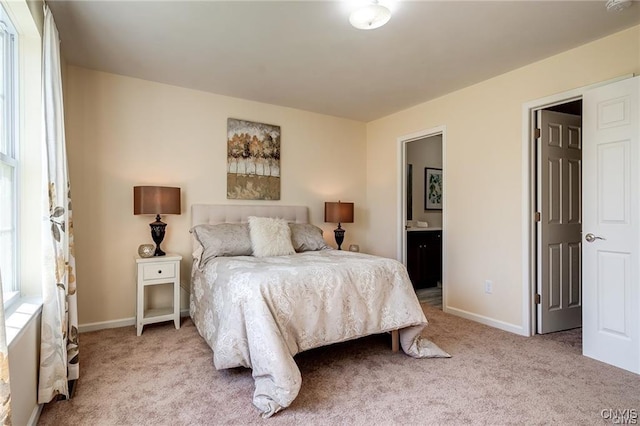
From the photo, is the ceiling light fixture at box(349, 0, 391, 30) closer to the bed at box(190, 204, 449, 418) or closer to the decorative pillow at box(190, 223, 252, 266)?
the bed at box(190, 204, 449, 418)

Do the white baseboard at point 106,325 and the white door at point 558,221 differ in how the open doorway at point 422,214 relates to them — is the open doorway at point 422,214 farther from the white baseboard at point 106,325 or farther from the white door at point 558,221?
the white baseboard at point 106,325

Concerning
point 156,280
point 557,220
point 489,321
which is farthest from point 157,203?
point 557,220

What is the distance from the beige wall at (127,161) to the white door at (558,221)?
300 cm

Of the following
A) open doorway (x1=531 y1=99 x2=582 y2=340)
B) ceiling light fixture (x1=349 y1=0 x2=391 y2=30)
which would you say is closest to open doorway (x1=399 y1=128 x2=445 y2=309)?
open doorway (x1=531 y1=99 x2=582 y2=340)

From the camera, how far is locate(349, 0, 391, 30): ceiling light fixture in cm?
208

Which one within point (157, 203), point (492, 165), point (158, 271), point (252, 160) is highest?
point (252, 160)

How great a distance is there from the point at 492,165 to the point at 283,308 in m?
2.61

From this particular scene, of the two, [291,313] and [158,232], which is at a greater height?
[158,232]

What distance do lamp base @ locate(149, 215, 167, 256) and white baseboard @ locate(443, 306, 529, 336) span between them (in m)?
3.21

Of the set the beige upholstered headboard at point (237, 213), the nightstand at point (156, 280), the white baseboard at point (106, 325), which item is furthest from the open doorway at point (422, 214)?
the white baseboard at point (106, 325)

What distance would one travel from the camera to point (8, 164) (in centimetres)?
Answer: 185

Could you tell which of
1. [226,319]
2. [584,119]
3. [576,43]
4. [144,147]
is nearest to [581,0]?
[576,43]

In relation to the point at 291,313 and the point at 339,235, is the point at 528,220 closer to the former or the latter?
the point at 339,235

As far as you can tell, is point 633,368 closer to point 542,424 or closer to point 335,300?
point 542,424
